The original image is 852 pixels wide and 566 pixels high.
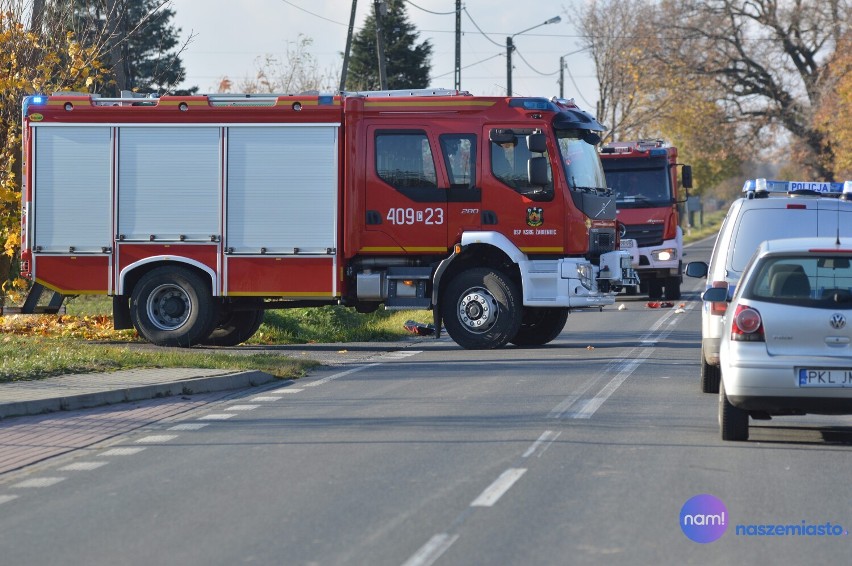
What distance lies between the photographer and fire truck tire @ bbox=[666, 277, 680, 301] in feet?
102

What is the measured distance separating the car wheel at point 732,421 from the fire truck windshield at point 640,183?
19.7 metres

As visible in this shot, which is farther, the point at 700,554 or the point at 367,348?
the point at 367,348

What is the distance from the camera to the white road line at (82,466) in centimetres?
973

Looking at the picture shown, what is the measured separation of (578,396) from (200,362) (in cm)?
491

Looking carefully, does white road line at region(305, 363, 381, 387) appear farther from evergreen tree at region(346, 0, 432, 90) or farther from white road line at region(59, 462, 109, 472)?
evergreen tree at region(346, 0, 432, 90)

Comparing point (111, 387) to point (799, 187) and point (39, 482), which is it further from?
point (799, 187)

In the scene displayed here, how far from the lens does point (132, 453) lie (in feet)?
34.3

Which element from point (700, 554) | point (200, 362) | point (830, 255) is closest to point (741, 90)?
point (200, 362)

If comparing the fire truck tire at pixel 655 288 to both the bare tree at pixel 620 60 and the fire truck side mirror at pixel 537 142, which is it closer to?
the fire truck side mirror at pixel 537 142

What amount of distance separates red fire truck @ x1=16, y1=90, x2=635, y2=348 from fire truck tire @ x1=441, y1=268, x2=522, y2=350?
0.07ft

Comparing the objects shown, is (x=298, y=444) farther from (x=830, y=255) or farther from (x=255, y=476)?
(x=830, y=255)

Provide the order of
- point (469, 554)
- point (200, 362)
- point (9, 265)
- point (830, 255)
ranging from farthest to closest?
point (9, 265) < point (200, 362) < point (830, 255) < point (469, 554)

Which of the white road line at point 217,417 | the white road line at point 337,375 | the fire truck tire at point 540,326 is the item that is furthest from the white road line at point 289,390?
the fire truck tire at point 540,326

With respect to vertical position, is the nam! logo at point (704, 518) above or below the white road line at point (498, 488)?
below
